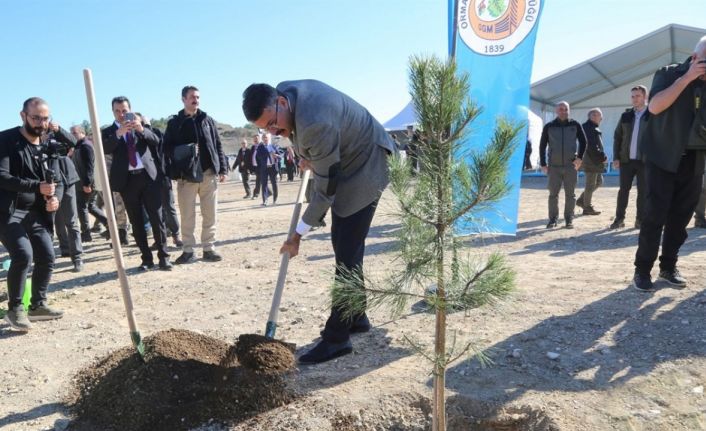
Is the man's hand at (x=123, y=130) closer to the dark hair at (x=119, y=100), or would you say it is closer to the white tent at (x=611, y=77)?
the dark hair at (x=119, y=100)

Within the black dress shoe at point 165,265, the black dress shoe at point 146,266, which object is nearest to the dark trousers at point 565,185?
the black dress shoe at point 165,265

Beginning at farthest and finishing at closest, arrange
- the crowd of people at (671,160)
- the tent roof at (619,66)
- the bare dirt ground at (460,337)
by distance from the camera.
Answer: the tent roof at (619,66)
the crowd of people at (671,160)
the bare dirt ground at (460,337)

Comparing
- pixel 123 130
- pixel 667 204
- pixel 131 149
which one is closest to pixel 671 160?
pixel 667 204

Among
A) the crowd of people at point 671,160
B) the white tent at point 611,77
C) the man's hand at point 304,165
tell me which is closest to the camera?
the man's hand at point 304,165

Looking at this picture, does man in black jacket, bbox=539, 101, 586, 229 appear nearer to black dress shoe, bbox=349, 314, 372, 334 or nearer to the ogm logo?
the ogm logo

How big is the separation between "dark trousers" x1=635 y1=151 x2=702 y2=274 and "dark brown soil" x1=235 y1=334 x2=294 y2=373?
2.81 meters

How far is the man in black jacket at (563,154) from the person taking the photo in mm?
7035

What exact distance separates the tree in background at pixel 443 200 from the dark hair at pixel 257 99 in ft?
3.06

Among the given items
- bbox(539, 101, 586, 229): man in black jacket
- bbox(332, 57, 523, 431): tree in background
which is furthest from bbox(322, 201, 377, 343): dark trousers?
bbox(539, 101, 586, 229): man in black jacket

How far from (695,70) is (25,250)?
480cm

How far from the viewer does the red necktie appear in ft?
17.2

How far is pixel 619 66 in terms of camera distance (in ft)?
55.1

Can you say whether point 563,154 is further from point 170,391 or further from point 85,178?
point 85,178

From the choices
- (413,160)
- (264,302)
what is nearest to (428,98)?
(413,160)
